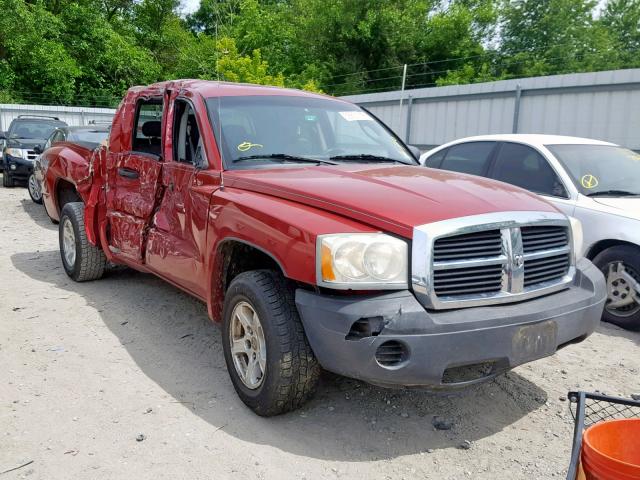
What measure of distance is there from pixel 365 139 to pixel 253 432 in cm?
224

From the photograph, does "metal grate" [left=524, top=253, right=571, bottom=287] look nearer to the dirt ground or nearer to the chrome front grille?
the chrome front grille

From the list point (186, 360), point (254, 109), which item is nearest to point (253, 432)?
point (186, 360)

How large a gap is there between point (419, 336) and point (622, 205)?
327 cm

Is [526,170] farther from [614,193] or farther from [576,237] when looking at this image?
[576,237]

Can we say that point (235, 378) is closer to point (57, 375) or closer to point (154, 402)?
point (154, 402)

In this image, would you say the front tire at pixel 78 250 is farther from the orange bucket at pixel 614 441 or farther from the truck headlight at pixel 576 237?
the orange bucket at pixel 614 441

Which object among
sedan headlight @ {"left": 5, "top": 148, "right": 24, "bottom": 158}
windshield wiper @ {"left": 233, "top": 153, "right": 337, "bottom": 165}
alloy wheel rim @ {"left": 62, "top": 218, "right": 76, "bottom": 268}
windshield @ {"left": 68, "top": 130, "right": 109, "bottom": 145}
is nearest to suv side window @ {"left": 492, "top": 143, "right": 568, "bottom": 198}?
windshield wiper @ {"left": 233, "top": 153, "right": 337, "bottom": 165}

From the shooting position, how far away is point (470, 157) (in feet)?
21.4

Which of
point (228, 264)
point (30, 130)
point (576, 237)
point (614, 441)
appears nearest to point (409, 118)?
point (30, 130)

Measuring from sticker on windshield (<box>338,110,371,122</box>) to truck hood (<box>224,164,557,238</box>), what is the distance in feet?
2.55

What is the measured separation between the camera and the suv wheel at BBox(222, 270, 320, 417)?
3.05 meters

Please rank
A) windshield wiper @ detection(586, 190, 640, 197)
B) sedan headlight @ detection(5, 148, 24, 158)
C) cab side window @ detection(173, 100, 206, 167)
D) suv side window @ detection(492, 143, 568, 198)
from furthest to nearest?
sedan headlight @ detection(5, 148, 24, 158) → suv side window @ detection(492, 143, 568, 198) → windshield wiper @ detection(586, 190, 640, 197) → cab side window @ detection(173, 100, 206, 167)

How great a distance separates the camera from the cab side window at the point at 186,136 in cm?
409

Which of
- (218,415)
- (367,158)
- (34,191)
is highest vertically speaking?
(367,158)
